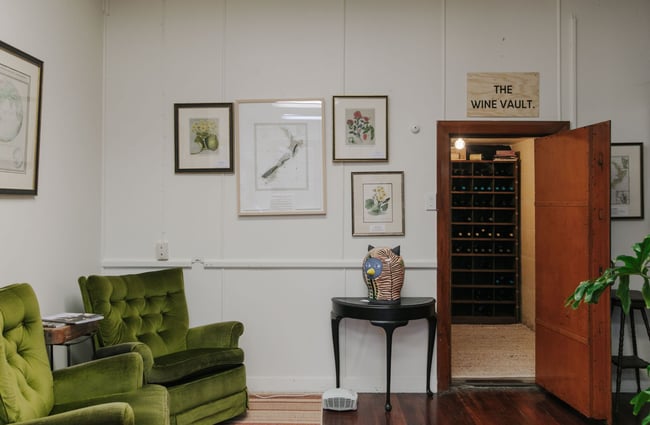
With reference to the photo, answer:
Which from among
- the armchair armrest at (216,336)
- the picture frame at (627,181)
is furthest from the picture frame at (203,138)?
the picture frame at (627,181)

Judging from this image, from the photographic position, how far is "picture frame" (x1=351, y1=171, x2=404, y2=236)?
12.5 feet

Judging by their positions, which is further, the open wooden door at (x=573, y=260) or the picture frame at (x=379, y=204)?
the picture frame at (x=379, y=204)

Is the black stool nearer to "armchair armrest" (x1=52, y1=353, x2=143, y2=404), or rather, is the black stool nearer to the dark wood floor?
the dark wood floor

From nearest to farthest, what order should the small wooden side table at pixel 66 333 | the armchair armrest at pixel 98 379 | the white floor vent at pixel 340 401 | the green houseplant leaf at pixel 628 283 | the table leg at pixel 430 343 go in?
the green houseplant leaf at pixel 628 283 < the armchair armrest at pixel 98 379 < the small wooden side table at pixel 66 333 < the white floor vent at pixel 340 401 < the table leg at pixel 430 343

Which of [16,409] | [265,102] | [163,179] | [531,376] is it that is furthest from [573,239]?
[16,409]

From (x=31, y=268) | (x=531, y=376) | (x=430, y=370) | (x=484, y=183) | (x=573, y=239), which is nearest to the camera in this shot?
(x=31, y=268)

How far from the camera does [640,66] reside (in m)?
3.84

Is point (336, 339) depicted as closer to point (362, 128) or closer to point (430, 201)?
point (430, 201)

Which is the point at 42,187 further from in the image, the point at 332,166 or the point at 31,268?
the point at 332,166

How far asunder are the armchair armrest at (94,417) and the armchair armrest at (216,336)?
138 centimetres

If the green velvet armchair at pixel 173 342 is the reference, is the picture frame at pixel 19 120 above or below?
above

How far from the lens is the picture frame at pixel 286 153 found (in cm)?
384

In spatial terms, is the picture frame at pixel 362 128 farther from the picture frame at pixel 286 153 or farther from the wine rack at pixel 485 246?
the wine rack at pixel 485 246

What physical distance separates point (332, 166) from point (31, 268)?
216 centimetres
